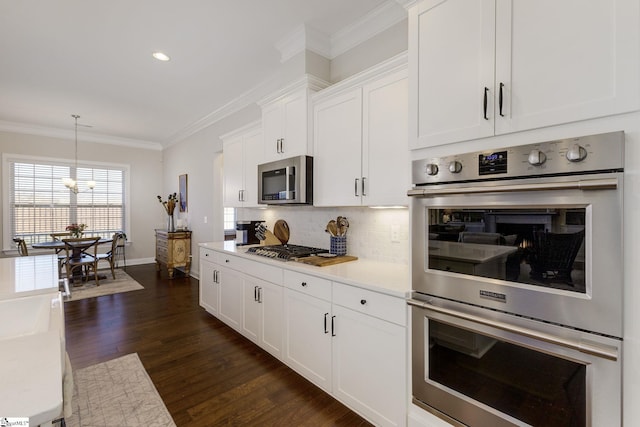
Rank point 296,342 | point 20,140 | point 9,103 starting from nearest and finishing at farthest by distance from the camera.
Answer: point 296,342
point 9,103
point 20,140

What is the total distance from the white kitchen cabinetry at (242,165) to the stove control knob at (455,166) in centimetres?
238

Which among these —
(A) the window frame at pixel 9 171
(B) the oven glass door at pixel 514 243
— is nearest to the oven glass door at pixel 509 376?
(B) the oven glass door at pixel 514 243

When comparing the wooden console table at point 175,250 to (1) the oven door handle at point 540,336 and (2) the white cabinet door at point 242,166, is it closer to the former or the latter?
(2) the white cabinet door at point 242,166

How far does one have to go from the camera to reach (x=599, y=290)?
1111mm

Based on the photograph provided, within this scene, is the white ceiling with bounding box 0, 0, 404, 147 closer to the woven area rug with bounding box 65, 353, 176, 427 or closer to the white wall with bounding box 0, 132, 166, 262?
the white wall with bounding box 0, 132, 166, 262

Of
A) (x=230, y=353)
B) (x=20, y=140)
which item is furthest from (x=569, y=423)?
(x=20, y=140)

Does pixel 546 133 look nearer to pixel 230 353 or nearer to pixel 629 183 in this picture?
pixel 629 183

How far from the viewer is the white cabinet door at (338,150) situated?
2352 millimetres

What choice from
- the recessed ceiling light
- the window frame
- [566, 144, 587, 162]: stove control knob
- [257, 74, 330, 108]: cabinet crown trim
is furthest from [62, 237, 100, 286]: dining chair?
[566, 144, 587, 162]: stove control knob

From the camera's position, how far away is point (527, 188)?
4.07ft

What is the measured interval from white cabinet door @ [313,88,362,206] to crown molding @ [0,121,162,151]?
20.1 feet

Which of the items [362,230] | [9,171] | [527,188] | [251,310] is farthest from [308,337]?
[9,171]

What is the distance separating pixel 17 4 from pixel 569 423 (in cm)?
450

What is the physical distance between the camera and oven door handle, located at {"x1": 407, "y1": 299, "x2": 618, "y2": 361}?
1.10 meters
